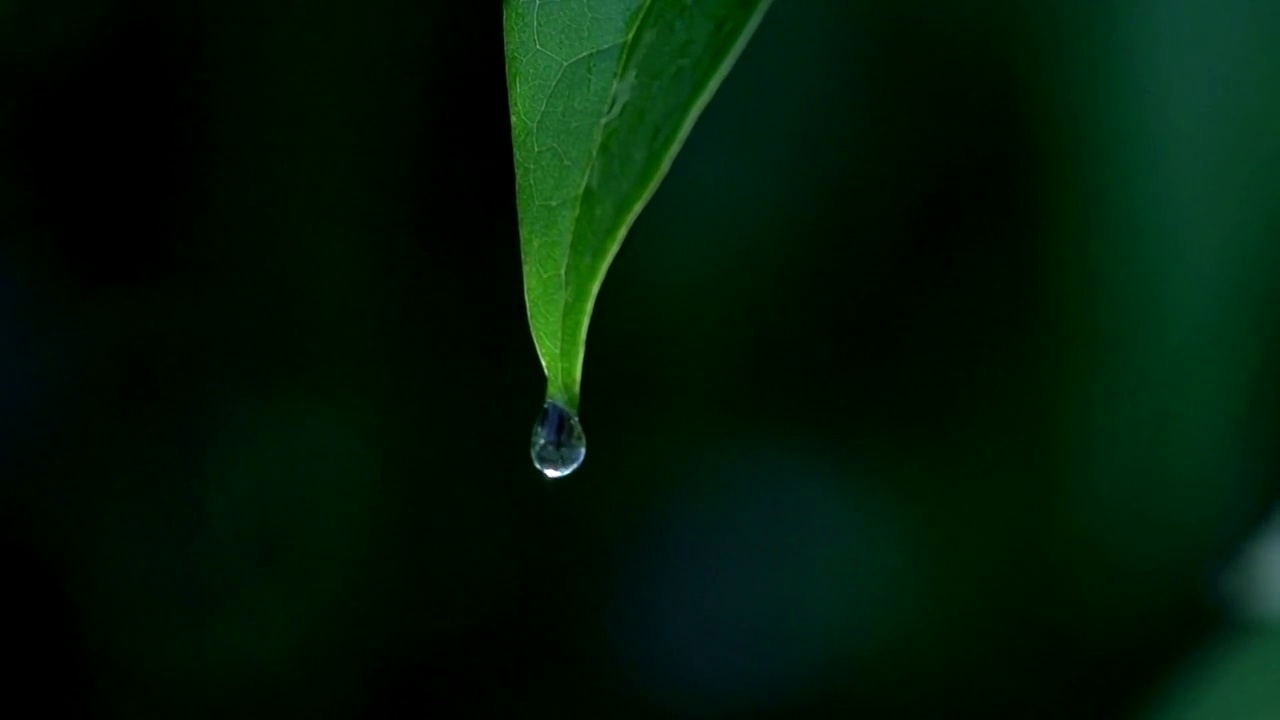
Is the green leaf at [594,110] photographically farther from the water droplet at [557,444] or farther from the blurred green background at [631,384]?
the blurred green background at [631,384]

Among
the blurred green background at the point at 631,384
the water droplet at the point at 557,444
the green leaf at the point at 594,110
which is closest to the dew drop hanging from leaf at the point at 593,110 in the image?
the green leaf at the point at 594,110

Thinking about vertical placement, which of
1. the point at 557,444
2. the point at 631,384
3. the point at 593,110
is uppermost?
the point at 593,110

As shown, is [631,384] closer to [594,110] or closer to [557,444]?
[557,444]

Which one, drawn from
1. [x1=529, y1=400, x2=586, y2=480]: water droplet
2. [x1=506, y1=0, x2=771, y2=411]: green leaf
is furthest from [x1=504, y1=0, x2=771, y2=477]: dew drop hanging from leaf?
[x1=529, y1=400, x2=586, y2=480]: water droplet

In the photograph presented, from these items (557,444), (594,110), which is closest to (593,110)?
(594,110)

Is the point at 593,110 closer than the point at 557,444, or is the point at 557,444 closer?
the point at 593,110

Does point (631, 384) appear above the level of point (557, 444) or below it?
below

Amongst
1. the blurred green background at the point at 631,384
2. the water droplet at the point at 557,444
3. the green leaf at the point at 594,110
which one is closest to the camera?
the green leaf at the point at 594,110

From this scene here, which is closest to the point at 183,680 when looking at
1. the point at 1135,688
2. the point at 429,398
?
the point at 429,398
